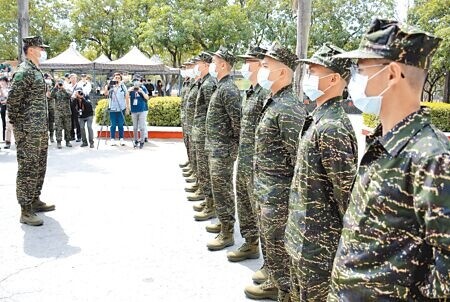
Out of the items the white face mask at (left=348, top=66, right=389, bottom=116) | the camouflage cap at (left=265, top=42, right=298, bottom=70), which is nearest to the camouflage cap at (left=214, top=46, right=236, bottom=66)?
the camouflage cap at (left=265, top=42, right=298, bottom=70)

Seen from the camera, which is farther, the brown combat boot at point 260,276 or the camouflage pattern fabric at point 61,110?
the camouflage pattern fabric at point 61,110

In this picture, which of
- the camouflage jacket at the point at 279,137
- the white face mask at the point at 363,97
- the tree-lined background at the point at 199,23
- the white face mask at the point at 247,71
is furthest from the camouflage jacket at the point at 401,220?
the tree-lined background at the point at 199,23

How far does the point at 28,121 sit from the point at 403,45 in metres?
4.64

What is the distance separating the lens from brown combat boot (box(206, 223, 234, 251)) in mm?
4728

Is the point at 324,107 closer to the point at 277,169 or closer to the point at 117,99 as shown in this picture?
the point at 277,169

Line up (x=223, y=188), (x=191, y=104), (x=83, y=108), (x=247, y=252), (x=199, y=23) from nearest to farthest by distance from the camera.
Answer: (x=247, y=252), (x=223, y=188), (x=191, y=104), (x=83, y=108), (x=199, y=23)

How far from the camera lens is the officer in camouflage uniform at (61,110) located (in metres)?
10.8

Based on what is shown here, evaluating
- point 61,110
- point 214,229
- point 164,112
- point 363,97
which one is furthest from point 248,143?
point 164,112

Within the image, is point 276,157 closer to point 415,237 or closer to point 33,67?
point 415,237

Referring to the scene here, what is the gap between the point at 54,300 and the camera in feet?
11.8

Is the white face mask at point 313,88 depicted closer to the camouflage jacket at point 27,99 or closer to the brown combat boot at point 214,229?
the brown combat boot at point 214,229

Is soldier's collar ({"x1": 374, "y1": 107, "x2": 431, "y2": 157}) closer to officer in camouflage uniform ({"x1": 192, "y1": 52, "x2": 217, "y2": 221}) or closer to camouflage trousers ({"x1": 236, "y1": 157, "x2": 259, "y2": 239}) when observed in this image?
camouflage trousers ({"x1": 236, "y1": 157, "x2": 259, "y2": 239})

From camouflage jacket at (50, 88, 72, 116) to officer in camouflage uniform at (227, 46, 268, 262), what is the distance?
750 cm

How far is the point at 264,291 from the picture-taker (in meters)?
3.68
